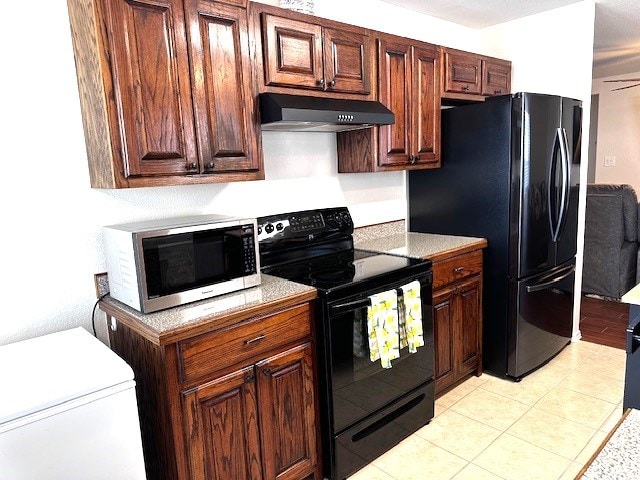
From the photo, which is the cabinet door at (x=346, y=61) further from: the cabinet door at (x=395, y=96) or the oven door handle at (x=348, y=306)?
the oven door handle at (x=348, y=306)

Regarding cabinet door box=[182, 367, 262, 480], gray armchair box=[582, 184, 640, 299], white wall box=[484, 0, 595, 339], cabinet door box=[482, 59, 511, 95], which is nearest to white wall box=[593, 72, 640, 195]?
gray armchair box=[582, 184, 640, 299]

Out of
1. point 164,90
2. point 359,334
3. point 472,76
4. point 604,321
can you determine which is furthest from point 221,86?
point 604,321

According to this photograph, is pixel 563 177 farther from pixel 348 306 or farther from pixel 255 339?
pixel 255 339

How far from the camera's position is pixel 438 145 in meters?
2.91

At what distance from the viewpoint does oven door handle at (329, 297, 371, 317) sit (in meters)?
1.90

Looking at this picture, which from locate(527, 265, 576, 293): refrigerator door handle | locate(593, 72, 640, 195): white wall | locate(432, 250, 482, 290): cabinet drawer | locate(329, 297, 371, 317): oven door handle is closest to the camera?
locate(329, 297, 371, 317): oven door handle

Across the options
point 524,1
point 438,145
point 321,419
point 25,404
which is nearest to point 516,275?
point 438,145

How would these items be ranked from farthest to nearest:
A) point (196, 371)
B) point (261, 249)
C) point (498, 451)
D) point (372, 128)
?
point (372, 128) < point (261, 249) < point (498, 451) < point (196, 371)

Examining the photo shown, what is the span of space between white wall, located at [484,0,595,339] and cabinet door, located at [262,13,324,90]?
2.01 metres

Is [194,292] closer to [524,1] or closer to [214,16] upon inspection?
[214,16]

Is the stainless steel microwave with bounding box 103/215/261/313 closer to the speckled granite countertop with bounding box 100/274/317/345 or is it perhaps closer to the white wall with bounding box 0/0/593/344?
the speckled granite countertop with bounding box 100/274/317/345

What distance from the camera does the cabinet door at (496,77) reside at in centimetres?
323

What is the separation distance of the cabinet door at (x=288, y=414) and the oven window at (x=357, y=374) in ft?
0.40

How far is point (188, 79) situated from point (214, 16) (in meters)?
0.30
